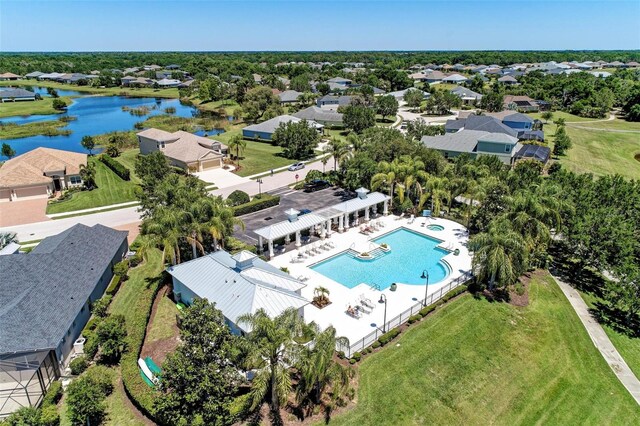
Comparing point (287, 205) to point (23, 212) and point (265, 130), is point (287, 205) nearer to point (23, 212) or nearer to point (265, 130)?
point (23, 212)

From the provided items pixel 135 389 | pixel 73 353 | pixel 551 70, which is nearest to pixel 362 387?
pixel 135 389

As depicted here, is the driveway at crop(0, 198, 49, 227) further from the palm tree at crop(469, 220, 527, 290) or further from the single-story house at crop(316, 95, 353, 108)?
the single-story house at crop(316, 95, 353, 108)

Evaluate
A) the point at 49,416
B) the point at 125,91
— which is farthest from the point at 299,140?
the point at 125,91

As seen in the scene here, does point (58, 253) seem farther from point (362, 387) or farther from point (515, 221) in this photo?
point (515, 221)

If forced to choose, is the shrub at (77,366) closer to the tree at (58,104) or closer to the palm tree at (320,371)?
the palm tree at (320,371)

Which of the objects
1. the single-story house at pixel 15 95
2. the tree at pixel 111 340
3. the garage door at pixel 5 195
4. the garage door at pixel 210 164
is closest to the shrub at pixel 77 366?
the tree at pixel 111 340

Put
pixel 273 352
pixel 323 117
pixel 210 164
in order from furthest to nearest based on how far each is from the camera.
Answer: pixel 323 117 < pixel 210 164 < pixel 273 352
